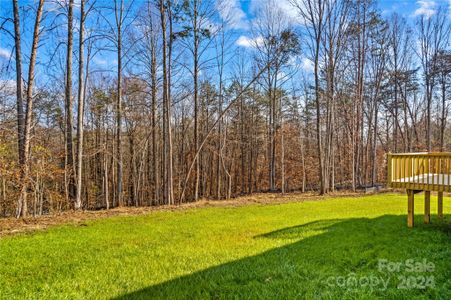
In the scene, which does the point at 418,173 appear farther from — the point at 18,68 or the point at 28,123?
the point at 18,68

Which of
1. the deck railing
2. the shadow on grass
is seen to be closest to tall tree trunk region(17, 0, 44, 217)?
the shadow on grass

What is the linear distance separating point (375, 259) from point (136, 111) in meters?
16.0

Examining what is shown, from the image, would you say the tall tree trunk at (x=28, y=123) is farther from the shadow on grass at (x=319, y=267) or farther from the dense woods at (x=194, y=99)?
the shadow on grass at (x=319, y=267)

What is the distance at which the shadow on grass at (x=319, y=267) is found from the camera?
2.91 meters

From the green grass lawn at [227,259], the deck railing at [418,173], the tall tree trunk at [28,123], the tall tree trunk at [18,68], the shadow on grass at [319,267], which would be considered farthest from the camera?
the tall tree trunk at [18,68]

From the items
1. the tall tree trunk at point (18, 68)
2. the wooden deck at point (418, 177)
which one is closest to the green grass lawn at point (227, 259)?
the wooden deck at point (418, 177)

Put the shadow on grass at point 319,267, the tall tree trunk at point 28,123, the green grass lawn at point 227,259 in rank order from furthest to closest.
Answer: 1. the tall tree trunk at point 28,123
2. the green grass lawn at point 227,259
3. the shadow on grass at point 319,267

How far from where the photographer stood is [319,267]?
3.60 metres

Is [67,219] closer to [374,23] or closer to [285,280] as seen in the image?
[285,280]

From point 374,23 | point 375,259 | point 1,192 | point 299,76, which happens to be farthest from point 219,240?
point 299,76

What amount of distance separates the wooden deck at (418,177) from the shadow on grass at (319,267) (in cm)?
55

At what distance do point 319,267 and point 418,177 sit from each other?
3.43 metres

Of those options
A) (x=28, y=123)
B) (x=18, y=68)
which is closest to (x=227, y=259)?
(x=28, y=123)

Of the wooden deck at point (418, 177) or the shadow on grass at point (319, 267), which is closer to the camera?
the shadow on grass at point (319, 267)
